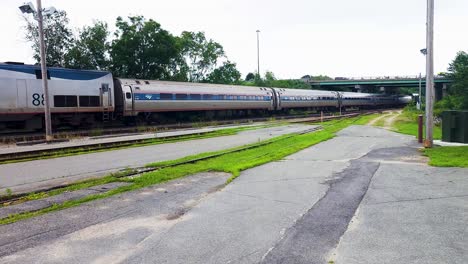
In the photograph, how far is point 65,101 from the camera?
25516 millimetres

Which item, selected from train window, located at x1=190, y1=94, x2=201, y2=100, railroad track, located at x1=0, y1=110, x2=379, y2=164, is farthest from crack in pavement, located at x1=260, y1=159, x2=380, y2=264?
train window, located at x1=190, y1=94, x2=201, y2=100

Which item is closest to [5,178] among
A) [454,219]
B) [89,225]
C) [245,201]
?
[89,225]

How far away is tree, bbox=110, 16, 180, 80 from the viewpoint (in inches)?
1710

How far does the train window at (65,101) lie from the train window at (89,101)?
0.43 meters

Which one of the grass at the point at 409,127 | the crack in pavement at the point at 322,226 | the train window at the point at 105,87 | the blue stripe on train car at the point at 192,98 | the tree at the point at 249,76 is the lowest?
the crack in pavement at the point at 322,226

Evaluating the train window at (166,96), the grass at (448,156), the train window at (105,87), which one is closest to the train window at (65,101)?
the train window at (105,87)

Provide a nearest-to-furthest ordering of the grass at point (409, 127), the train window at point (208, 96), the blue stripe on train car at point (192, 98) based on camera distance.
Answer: the grass at point (409, 127) → the blue stripe on train car at point (192, 98) → the train window at point (208, 96)

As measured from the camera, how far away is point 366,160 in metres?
12.7

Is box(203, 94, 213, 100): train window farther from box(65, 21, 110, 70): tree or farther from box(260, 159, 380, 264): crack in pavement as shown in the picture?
box(260, 159, 380, 264): crack in pavement

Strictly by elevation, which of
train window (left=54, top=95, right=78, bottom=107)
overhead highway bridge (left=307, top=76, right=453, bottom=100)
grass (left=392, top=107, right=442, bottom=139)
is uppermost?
overhead highway bridge (left=307, top=76, right=453, bottom=100)

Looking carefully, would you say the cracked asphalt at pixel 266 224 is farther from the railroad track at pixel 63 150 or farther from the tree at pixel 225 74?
the tree at pixel 225 74

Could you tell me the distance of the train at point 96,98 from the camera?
23312 mm

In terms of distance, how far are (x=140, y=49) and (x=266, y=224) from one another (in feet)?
133

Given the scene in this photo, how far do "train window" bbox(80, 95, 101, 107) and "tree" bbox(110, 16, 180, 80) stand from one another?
16.7 meters
